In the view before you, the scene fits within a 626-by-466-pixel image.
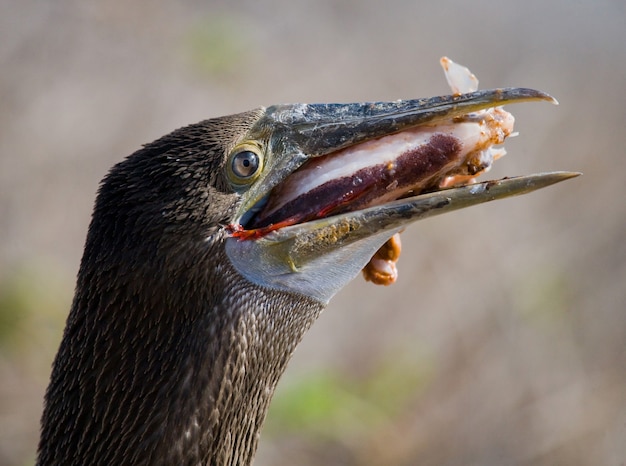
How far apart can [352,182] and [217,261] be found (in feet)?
1.90

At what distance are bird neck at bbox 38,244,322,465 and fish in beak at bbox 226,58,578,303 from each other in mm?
133

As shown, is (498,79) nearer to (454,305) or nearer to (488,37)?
(488,37)

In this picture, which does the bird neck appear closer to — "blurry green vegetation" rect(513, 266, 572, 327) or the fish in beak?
the fish in beak

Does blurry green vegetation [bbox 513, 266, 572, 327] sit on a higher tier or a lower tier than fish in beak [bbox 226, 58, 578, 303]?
higher

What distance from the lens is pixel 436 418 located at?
287 inches

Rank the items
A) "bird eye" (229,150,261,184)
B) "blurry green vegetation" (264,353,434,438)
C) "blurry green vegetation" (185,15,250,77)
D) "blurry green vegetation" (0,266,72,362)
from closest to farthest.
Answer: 1. "bird eye" (229,150,261,184)
2. "blurry green vegetation" (0,266,72,362)
3. "blurry green vegetation" (264,353,434,438)
4. "blurry green vegetation" (185,15,250,77)

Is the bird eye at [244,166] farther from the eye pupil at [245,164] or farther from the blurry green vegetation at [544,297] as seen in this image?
the blurry green vegetation at [544,297]

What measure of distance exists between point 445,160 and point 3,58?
21.9 ft

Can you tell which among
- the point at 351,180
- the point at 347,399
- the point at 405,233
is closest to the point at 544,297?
the point at 405,233

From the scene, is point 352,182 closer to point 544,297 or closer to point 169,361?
point 169,361

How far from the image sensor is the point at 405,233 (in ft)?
27.9

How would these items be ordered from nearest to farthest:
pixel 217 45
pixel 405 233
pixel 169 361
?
pixel 169 361, pixel 405 233, pixel 217 45

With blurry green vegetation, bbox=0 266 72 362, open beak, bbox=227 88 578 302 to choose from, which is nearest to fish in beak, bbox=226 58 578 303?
open beak, bbox=227 88 578 302

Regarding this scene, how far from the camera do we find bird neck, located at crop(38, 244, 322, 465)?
2.97m
